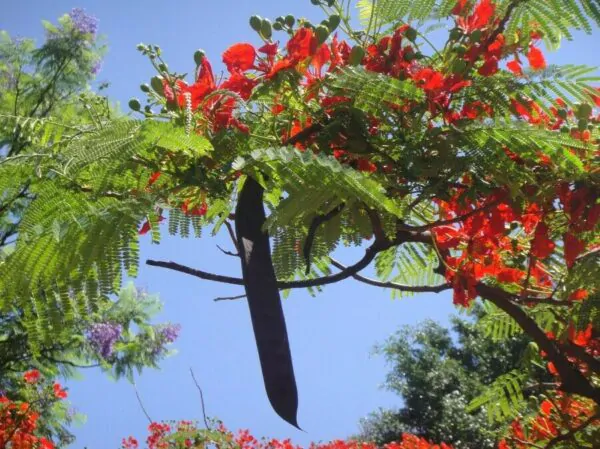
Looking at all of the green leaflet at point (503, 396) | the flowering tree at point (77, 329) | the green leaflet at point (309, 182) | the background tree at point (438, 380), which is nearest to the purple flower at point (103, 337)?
the flowering tree at point (77, 329)

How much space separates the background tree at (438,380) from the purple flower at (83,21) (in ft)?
17.4

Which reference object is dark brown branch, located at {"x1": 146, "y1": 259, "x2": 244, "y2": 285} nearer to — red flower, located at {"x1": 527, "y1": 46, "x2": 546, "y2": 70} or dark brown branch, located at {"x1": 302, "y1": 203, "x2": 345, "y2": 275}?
dark brown branch, located at {"x1": 302, "y1": 203, "x2": 345, "y2": 275}

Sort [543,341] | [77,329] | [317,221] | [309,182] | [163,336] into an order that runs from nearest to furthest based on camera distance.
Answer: [309,182]
[317,221]
[543,341]
[77,329]
[163,336]

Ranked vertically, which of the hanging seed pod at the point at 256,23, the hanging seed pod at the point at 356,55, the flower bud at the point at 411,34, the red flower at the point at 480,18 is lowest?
the hanging seed pod at the point at 356,55

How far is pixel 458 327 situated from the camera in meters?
9.57

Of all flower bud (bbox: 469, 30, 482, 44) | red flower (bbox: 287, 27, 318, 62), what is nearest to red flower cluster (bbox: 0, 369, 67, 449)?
red flower (bbox: 287, 27, 318, 62)

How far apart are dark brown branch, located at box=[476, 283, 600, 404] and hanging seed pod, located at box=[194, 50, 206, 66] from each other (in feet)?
3.11

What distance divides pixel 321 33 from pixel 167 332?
8150mm

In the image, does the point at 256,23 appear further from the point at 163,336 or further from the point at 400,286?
the point at 163,336

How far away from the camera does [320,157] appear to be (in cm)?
108

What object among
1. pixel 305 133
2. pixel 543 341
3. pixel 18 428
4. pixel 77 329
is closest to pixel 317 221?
pixel 305 133

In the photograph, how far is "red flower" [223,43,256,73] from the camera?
1343 mm

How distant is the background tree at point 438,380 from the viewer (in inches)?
330

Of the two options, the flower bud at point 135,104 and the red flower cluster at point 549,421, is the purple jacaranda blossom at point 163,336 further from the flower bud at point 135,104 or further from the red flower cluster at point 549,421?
the flower bud at point 135,104
